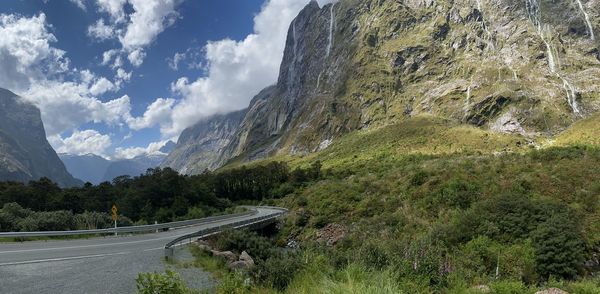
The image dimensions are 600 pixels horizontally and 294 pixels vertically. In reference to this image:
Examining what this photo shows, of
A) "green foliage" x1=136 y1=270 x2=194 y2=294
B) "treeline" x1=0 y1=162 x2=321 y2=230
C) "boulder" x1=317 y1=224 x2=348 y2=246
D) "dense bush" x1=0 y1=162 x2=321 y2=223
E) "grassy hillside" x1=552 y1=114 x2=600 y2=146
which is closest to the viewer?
"green foliage" x1=136 y1=270 x2=194 y2=294

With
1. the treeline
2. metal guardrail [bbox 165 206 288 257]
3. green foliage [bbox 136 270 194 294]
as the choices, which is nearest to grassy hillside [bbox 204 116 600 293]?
green foliage [bbox 136 270 194 294]

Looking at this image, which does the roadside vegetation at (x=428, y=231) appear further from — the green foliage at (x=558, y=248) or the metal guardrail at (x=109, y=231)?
the metal guardrail at (x=109, y=231)

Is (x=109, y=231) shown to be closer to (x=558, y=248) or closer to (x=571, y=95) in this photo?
(x=558, y=248)

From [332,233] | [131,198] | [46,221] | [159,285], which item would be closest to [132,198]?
[131,198]

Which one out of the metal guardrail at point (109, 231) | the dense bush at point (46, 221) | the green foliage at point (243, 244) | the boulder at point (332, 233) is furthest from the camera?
the boulder at point (332, 233)

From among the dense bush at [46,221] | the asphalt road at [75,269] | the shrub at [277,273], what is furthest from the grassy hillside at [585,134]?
the shrub at [277,273]

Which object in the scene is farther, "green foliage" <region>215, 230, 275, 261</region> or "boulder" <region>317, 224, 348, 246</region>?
"boulder" <region>317, 224, 348, 246</region>

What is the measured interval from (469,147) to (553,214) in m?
117

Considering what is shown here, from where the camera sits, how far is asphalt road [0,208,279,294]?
10242mm

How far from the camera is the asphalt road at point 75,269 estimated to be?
10.2 metres

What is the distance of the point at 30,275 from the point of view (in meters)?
11.5

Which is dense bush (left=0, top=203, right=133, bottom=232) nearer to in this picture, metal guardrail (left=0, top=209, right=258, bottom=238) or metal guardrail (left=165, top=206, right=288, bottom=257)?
metal guardrail (left=0, top=209, right=258, bottom=238)

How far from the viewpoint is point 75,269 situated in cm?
1299

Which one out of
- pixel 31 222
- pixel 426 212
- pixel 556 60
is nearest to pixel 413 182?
pixel 426 212
